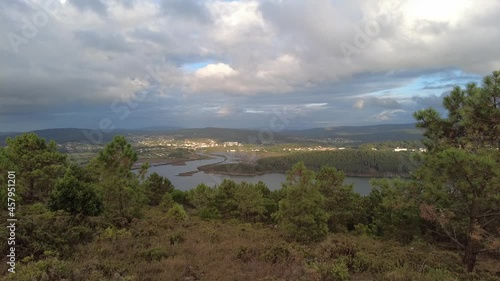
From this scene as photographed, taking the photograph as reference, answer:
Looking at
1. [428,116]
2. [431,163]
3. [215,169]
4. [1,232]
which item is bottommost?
[215,169]

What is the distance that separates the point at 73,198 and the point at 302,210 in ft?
37.6

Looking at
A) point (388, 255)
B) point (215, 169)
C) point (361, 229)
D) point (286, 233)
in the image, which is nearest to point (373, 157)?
point (215, 169)

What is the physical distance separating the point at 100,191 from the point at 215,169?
85085 millimetres

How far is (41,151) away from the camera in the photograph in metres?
20.5

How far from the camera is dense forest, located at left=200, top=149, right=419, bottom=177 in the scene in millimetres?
93438

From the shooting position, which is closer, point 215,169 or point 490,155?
point 490,155

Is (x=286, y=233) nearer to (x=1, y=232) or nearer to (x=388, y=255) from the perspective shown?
(x=388, y=255)

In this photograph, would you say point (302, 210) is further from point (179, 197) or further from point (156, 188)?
point (179, 197)

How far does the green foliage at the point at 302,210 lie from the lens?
16766 millimetres

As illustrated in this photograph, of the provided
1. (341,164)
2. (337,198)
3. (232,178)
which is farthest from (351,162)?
(337,198)

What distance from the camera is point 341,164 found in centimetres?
9944

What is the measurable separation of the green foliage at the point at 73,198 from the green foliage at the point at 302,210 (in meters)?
9.85

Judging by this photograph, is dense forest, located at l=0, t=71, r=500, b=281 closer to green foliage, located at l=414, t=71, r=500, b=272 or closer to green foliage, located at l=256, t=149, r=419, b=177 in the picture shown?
green foliage, located at l=414, t=71, r=500, b=272

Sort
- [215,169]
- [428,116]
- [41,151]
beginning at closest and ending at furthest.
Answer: [428,116] → [41,151] → [215,169]
